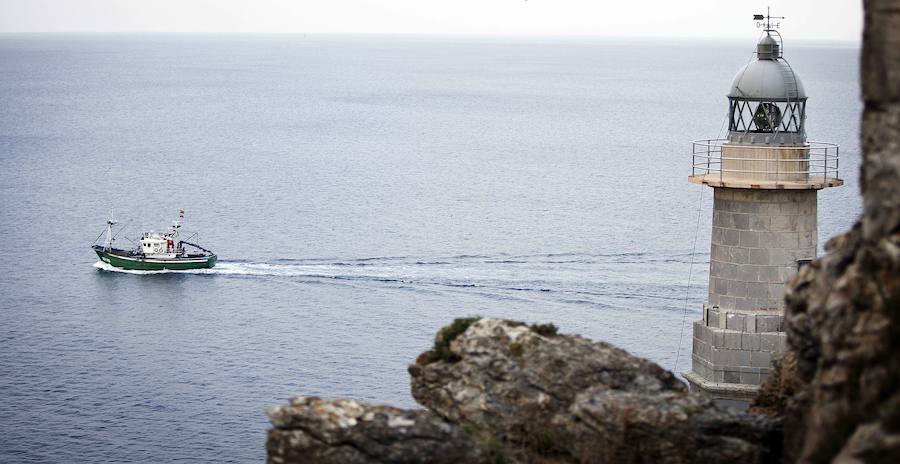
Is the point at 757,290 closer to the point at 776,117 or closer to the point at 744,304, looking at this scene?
the point at 744,304

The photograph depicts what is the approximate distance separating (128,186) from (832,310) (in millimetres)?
117386

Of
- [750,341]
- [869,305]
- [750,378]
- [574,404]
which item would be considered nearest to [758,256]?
[750,341]

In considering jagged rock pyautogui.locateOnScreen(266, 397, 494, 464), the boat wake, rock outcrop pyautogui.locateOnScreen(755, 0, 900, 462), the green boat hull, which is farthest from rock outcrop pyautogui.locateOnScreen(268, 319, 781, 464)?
the green boat hull

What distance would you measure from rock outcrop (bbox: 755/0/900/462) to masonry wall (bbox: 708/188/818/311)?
37.4ft

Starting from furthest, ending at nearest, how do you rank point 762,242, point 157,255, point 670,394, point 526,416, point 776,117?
point 157,255
point 776,117
point 762,242
point 526,416
point 670,394

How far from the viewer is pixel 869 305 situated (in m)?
13.6

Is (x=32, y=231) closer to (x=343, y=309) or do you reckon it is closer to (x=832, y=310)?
(x=343, y=309)

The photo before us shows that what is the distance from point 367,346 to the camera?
67.4 m

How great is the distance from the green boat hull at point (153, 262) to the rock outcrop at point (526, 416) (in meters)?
72.6

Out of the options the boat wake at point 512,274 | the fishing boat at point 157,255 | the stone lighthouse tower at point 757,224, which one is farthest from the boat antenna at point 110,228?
the stone lighthouse tower at point 757,224

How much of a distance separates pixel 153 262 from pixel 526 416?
256ft

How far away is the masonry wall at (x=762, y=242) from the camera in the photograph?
26.5 metres

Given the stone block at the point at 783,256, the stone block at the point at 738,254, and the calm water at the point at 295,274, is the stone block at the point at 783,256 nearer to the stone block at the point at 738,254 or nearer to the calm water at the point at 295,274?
the stone block at the point at 738,254

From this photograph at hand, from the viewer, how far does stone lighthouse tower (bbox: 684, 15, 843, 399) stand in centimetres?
2647
